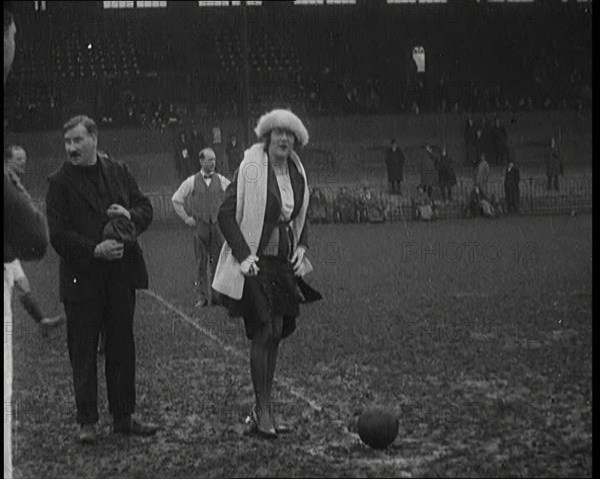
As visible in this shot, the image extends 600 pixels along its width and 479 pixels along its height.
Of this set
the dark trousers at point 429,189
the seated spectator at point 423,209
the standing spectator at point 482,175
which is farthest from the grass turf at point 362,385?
the standing spectator at point 482,175

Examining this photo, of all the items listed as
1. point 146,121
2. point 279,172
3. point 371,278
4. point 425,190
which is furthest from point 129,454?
point 146,121

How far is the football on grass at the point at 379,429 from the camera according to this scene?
4.36 meters

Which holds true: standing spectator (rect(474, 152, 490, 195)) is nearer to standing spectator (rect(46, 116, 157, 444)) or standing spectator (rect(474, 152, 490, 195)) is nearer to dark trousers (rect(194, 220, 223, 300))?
dark trousers (rect(194, 220, 223, 300))

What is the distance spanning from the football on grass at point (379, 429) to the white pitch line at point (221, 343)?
0.81 metres

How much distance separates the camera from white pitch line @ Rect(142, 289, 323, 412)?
5395 millimetres

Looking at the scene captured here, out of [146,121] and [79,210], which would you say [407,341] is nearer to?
[79,210]

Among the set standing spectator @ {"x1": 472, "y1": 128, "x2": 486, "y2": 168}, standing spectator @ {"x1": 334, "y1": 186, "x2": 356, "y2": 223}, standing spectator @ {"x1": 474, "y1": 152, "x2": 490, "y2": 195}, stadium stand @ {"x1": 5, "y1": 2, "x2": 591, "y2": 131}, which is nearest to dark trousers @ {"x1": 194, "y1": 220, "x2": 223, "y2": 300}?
standing spectator @ {"x1": 334, "y1": 186, "x2": 356, "y2": 223}

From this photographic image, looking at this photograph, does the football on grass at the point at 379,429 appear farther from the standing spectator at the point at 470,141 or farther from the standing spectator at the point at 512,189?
the standing spectator at the point at 470,141

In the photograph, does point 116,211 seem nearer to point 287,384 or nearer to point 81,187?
point 81,187

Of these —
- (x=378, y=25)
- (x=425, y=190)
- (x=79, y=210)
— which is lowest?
(x=425, y=190)

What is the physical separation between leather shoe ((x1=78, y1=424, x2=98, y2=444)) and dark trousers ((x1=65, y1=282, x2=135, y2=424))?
0.02m

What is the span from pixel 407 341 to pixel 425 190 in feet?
53.2

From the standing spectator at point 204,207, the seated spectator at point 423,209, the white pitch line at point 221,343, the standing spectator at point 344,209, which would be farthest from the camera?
the seated spectator at point 423,209

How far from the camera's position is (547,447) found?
4.31 m
